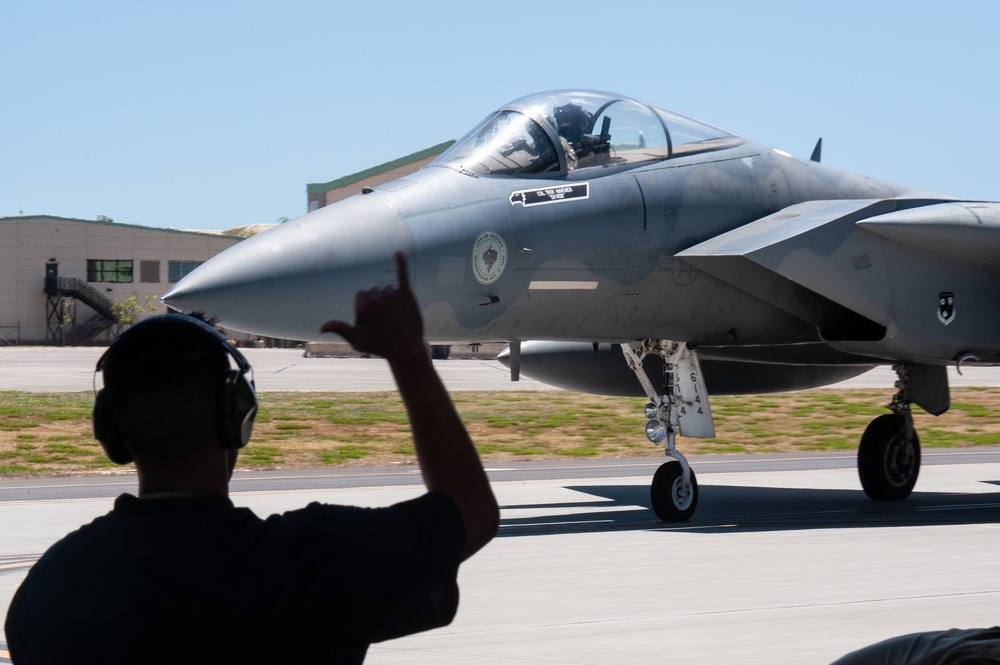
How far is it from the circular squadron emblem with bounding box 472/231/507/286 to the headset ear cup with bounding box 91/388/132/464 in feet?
23.2

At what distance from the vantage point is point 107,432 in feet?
7.58

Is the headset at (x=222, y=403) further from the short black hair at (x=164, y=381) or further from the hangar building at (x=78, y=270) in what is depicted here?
the hangar building at (x=78, y=270)

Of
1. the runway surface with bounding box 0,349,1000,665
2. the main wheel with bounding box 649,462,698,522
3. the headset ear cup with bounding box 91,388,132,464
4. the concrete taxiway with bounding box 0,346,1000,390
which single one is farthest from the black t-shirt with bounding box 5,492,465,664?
the concrete taxiway with bounding box 0,346,1000,390

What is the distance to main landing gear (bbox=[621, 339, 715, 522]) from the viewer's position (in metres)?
10.8

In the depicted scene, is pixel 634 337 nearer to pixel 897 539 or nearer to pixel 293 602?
pixel 897 539

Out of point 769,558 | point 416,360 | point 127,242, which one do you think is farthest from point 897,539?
point 127,242

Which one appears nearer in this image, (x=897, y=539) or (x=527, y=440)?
(x=897, y=539)

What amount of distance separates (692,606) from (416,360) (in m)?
5.08

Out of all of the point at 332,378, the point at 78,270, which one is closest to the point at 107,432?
the point at 332,378

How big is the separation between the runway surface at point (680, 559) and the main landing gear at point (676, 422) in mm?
230

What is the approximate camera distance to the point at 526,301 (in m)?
9.81

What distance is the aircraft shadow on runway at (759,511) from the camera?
1084 cm

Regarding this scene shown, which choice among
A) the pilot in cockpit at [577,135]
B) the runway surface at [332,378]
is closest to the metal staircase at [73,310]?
the runway surface at [332,378]

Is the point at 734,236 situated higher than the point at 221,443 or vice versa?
the point at 734,236
